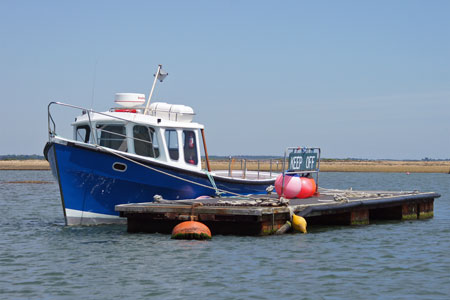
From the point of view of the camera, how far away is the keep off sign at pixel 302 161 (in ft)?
66.7

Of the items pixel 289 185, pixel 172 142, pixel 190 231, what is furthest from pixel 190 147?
pixel 190 231

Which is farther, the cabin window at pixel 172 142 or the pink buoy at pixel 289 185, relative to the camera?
the pink buoy at pixel 289 185

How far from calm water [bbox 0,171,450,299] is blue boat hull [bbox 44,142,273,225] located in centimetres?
49

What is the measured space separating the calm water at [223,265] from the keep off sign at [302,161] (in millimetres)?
2306

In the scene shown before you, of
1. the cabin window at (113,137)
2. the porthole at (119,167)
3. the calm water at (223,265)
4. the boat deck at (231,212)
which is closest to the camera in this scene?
the calm water at (223,265)

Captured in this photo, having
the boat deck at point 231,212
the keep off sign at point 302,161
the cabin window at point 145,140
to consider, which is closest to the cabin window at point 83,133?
the cabin window at point 145,140

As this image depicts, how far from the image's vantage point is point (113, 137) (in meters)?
18.8

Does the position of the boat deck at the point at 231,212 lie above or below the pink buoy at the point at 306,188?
below

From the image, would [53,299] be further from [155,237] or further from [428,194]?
[428,194]

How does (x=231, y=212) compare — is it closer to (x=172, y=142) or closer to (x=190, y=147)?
(x=172, y=142)

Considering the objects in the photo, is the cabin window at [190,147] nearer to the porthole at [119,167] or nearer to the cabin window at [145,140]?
the cabin window at [145,140]

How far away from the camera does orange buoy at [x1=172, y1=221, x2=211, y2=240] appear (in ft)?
51.7

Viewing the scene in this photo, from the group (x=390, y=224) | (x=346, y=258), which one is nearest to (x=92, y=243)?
(x=346, y=258)

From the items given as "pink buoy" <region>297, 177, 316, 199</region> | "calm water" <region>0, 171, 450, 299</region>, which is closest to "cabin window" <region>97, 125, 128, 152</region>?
"calm water" <region>0, 171, 450, 299</region>
